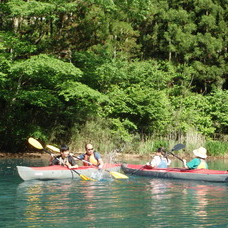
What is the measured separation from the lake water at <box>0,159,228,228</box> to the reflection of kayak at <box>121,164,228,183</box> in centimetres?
26

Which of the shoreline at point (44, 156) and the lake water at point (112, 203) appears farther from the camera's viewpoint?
the shoreline at point (44, 156)

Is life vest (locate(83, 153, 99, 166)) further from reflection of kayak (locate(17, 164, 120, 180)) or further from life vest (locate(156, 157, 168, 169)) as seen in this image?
life vest (locate(156, 157, 168, 169))

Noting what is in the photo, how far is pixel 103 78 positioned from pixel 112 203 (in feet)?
51.8

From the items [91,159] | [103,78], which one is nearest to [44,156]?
[103,78]

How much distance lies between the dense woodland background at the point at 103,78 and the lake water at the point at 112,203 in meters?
8.55

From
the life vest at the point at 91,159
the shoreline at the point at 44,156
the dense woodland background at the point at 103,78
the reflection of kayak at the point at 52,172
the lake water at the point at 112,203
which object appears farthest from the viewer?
the shoreline at the point at 44,156

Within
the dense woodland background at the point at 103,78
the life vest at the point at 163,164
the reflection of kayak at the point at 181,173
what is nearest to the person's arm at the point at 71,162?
the reflection of kayak at the point at 181,173

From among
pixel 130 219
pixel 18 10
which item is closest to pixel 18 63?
pixel 18 10

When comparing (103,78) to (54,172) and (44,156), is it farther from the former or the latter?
(54,172)

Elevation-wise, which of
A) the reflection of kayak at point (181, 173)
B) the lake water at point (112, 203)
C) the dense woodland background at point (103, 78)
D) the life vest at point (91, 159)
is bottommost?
the lake water at point (112, 203)

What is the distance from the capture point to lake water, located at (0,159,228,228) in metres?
8.22

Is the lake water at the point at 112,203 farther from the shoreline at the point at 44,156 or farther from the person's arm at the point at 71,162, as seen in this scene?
the shoreline at the point at 44,156

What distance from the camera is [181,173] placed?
1423cm

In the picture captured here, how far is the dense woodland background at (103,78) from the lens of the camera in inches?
846
